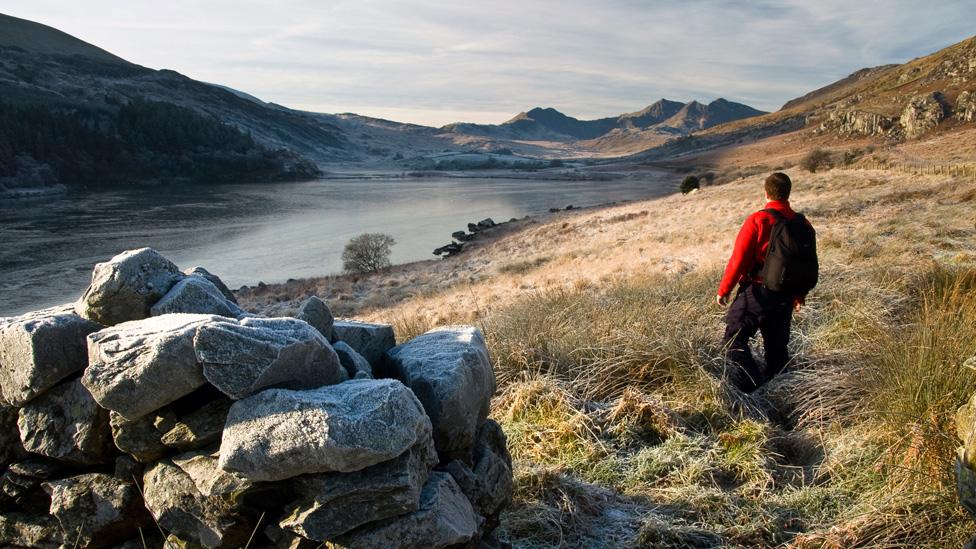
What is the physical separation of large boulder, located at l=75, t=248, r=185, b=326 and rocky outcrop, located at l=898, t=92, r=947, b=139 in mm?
68493

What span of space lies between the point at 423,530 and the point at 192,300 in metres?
1.80

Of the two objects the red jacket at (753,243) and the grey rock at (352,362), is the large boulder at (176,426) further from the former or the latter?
the red jacket at (753,243)

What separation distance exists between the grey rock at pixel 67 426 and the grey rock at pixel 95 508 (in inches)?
5.1

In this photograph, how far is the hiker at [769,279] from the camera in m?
5.39

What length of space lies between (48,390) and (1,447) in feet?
1.44

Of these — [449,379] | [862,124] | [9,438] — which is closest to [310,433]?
[449,379]

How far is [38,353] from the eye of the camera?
314 cm

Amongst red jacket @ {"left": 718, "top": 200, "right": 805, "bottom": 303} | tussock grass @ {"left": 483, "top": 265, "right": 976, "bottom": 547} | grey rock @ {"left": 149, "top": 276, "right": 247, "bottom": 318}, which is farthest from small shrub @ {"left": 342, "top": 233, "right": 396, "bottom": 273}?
grey rock @ {"left": 149, "top": 276, "right": 247, "bottom": 318}

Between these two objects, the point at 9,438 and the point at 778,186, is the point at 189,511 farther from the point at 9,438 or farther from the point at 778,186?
the point at 778,186

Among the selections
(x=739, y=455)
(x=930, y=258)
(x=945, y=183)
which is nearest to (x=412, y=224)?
(x=945, y=183)

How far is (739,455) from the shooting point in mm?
4625

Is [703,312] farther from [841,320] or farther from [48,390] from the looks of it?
[48,390]

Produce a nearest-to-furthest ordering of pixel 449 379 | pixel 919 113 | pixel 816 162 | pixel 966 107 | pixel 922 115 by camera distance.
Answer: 1. pixel 449 379
2. pixel 816 162
3. pixel 966 107
4. pixel 922 115
5. pixel 919 113

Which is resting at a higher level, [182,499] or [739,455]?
[182,499]
